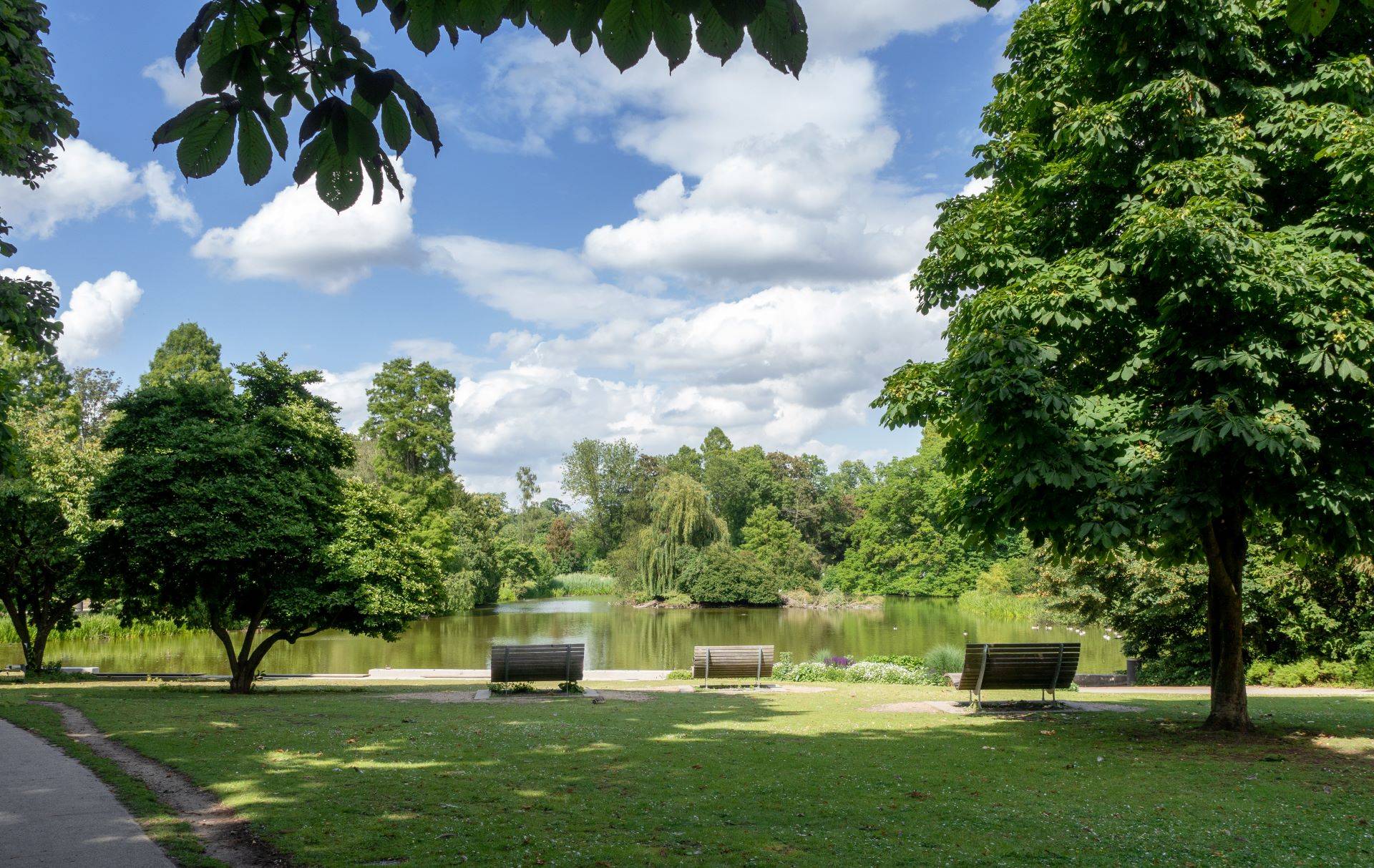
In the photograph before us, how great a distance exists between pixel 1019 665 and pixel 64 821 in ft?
31.2

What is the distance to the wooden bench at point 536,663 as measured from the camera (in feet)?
44.7

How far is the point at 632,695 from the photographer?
13438 mm

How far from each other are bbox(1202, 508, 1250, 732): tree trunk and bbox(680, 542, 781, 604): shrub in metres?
43.5

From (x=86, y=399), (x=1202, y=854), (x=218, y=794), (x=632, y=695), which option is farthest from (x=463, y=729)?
(x=86, y=399)

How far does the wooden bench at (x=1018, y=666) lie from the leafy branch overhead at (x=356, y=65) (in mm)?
9423

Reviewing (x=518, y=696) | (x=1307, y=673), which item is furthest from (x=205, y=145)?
(x=1307, y=673)

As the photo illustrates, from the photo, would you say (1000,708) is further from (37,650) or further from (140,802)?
(37,650)

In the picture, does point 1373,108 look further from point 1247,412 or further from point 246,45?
point 246,45

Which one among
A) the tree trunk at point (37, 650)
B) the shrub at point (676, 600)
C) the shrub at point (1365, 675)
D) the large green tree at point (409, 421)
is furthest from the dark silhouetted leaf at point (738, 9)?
the shrub at point (676, 600)

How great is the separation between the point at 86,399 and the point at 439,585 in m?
54.6

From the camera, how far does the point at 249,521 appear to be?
13.6m

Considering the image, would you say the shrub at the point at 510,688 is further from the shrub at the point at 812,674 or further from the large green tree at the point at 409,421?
the large green tree at the point at 409,421

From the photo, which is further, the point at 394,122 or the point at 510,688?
the point at 510,688

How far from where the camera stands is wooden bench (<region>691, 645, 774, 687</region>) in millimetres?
15188
